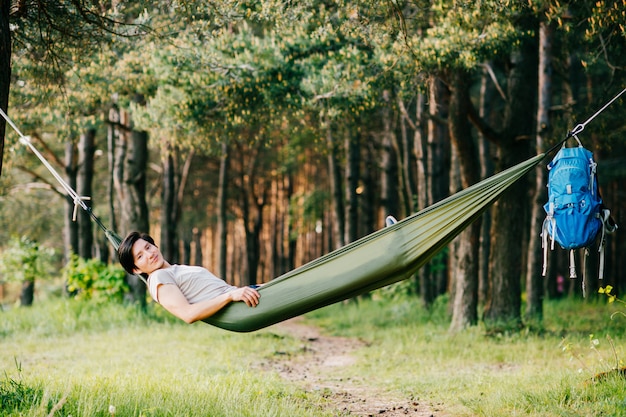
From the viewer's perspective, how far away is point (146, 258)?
3.80 meters

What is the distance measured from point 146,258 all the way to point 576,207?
8.48 ft

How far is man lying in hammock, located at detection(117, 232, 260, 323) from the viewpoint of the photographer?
353 cm

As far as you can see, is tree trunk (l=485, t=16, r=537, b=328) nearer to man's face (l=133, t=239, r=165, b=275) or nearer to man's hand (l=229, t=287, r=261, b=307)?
man's hand (l=229, t=287, r=261, b=307)

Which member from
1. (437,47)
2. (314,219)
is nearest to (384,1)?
(437,47)

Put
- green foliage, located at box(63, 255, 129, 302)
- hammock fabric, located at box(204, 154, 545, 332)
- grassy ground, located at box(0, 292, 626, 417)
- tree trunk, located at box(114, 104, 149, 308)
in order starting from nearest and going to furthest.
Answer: hammock fabric, located at box(204, 154, 545, 332), grassy ground, located at box(0, 292, 626, 417), green foliage, located at box(63, 255, 129, 302), tree trunk, located at box(114, 104, 149, 308)

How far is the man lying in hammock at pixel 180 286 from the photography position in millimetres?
3529

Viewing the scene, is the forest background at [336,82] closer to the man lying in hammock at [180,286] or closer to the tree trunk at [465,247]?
the tree trunk at [465,247]

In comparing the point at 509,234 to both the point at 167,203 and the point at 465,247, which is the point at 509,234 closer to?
the point at 465,247

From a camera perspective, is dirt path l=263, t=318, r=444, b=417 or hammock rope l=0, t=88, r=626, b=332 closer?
hammock rope l=0, t=88, r=626, b=332

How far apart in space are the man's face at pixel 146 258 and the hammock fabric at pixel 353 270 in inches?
18.6

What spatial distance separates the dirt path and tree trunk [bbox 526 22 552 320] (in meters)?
2.35

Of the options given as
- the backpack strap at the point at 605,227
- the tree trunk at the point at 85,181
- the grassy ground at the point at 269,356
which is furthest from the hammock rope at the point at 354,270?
the tree trunk at the point at 85,181

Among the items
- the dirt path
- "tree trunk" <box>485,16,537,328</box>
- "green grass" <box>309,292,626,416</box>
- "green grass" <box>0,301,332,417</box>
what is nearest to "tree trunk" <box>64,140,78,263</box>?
"green grass" <box>0,301,332,417</box>

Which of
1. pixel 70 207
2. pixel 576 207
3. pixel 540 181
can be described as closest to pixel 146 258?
pixel 576 207
